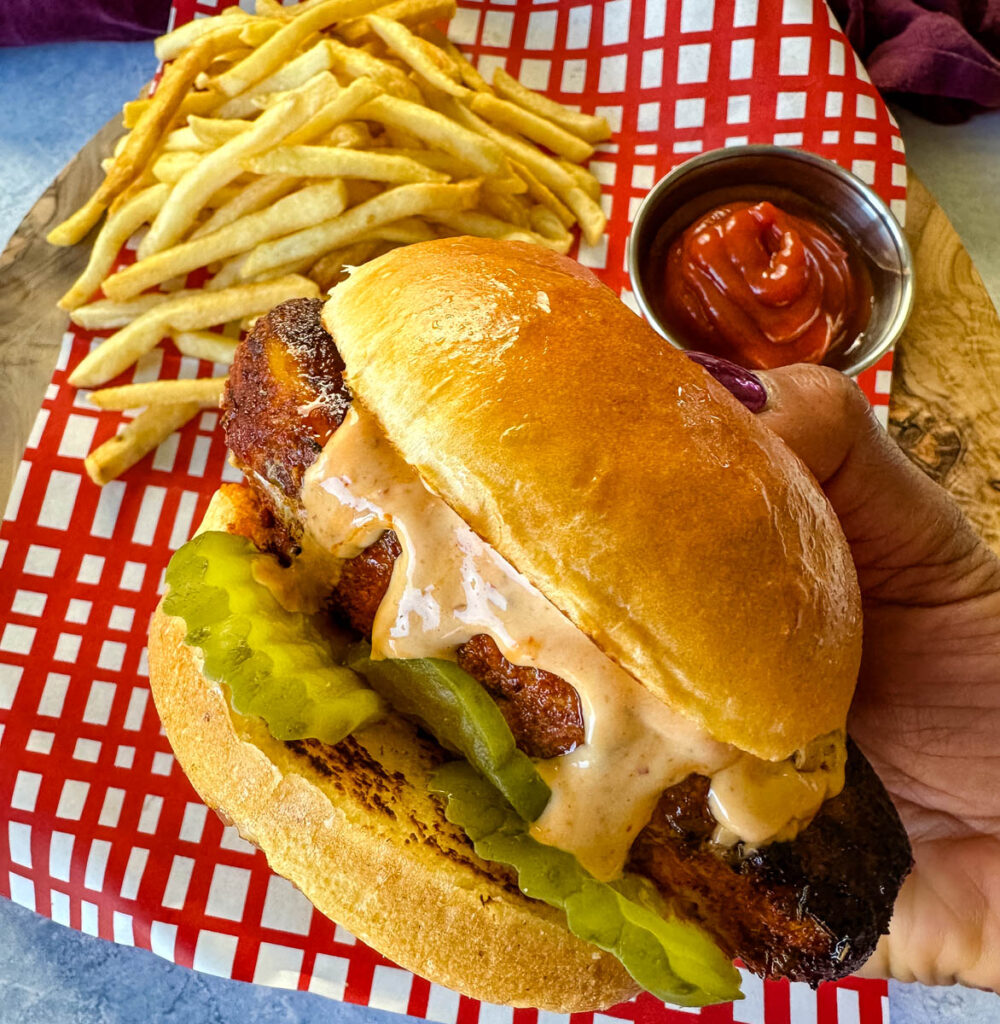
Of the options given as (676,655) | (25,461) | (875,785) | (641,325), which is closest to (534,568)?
(676,655)

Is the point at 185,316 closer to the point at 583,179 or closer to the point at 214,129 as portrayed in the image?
the point at 214,129

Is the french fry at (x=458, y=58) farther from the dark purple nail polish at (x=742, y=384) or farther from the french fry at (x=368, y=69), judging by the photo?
the dark purple nail polish at (x=742, y=384)

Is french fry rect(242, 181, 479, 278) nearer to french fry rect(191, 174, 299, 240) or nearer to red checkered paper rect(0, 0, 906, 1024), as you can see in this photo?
french fry rect(191, 174, 299, 240)

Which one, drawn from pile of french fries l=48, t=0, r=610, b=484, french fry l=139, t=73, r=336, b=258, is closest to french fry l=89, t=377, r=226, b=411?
pile of french fries l=48, t=0, r=610, b=484

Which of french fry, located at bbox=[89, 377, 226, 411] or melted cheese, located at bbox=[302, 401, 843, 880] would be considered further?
french fry, located at bbox=[89, 377, 226, 411]

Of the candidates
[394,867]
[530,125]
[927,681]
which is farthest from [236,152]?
[927,681]
